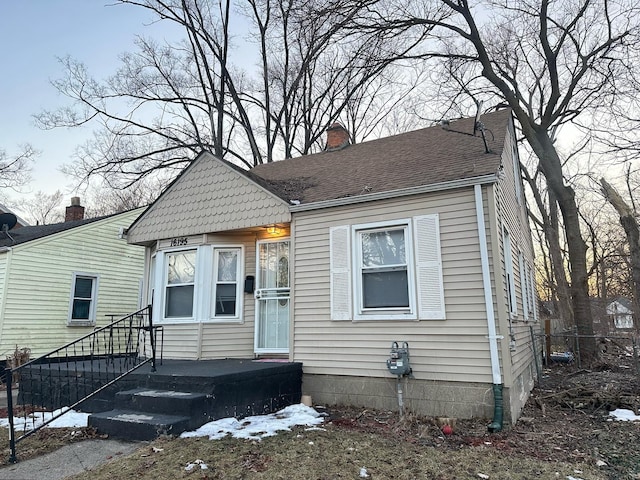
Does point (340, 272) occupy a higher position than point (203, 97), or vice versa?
point (203, 97)

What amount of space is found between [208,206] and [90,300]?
7737 millimetres

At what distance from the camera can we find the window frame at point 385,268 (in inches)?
238

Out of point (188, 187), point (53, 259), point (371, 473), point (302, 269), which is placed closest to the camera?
point (371, 473)

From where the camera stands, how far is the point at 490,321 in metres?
5.39

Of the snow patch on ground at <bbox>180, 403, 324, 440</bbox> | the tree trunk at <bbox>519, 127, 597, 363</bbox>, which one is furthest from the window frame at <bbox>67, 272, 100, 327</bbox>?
the tree trunk at <bbox>519, 127, 597, 363</bbox>

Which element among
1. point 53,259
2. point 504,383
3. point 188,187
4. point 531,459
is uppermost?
point 188,187

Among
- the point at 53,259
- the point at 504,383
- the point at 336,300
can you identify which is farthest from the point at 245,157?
the point at 504,383

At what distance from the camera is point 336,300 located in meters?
6.55

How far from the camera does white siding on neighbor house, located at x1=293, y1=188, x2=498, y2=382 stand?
18.3 feet

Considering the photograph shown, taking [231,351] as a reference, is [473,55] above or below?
above

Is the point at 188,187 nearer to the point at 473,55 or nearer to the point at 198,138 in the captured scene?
the point at 473,55

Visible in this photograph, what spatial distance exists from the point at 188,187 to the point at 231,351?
132 inches

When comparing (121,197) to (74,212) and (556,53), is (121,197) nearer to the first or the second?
(74,212)

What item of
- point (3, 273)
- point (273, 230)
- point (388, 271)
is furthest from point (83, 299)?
point (388, 271)
